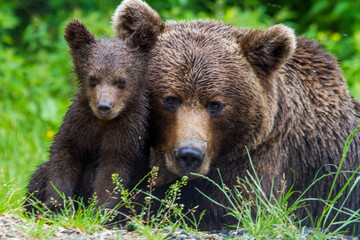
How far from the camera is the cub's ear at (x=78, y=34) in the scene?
182 inches

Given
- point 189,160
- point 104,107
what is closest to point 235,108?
point 189,160

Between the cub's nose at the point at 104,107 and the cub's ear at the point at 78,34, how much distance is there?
66cm

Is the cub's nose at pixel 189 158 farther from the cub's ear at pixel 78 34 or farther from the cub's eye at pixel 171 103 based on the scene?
the cub's ear at pixel 78 34

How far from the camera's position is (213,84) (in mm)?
5008

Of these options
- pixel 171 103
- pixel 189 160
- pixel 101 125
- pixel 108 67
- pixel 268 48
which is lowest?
pixel 189 160

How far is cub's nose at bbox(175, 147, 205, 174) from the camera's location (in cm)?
456

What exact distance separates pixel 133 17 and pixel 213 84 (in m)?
1.03

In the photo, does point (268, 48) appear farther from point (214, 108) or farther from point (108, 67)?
point (108, 67)

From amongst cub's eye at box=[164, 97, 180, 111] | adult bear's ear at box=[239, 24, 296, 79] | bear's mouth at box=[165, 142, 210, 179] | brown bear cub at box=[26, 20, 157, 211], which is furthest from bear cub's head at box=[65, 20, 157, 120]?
adult bear's ear at box=[239, 24, 296, 79]

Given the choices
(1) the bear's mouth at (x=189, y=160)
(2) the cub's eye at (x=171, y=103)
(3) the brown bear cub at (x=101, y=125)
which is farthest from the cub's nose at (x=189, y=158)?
(2) the cub's eye at (x=171, y=103)

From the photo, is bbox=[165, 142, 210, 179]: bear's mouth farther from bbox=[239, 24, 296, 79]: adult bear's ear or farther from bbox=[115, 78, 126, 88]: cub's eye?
bbox=[239, 24, 296, 79]: adult bear's ear

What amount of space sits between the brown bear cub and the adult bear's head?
9.7 inches

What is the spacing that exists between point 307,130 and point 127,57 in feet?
6.20

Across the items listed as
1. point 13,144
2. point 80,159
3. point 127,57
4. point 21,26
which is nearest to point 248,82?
point 127,57
